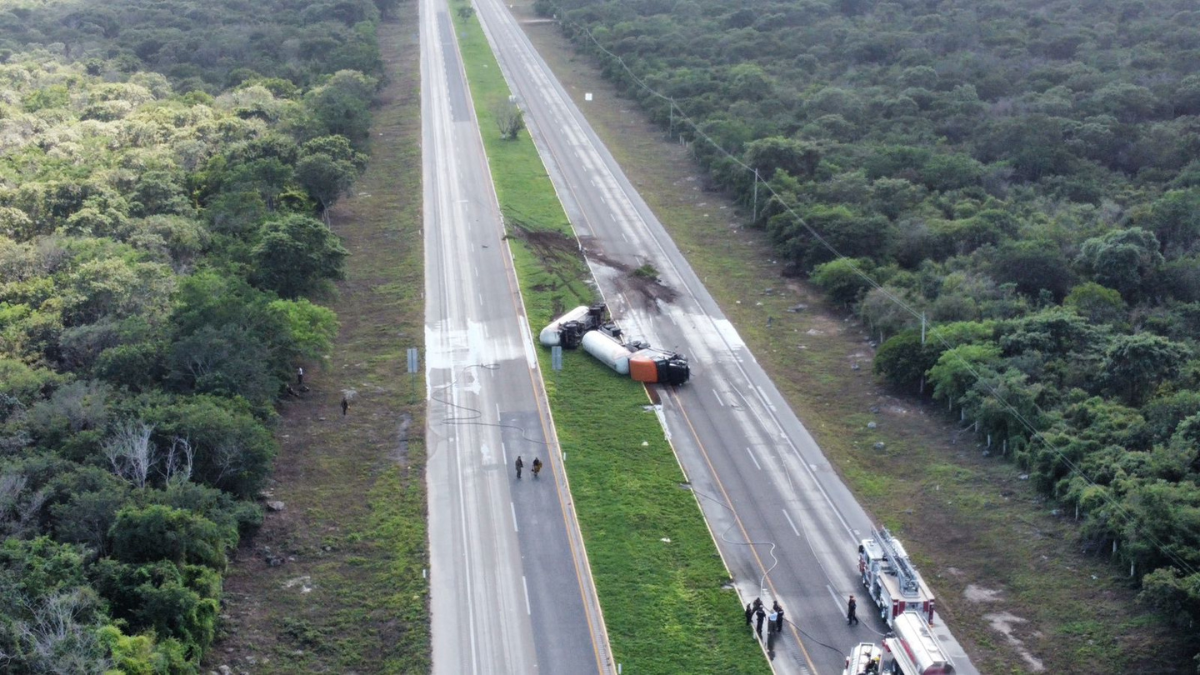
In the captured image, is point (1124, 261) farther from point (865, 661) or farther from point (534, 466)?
point (865, 661)

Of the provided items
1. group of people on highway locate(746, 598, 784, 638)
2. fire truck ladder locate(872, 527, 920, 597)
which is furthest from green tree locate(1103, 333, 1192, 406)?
group of people on highway locate(746, 598, 784, 638)

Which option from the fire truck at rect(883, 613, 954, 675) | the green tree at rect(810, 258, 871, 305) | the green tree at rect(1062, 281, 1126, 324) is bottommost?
the fire truck at rect(883, 613, 954, 675)

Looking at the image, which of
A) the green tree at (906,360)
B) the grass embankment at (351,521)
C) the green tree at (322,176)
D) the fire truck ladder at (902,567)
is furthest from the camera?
the green tree at (322,176)

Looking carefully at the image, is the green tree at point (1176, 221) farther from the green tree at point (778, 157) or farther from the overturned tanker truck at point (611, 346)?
the overturned tanker truck at point (611, 346)

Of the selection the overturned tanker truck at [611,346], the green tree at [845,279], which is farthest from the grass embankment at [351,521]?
the green tree at [845,279]

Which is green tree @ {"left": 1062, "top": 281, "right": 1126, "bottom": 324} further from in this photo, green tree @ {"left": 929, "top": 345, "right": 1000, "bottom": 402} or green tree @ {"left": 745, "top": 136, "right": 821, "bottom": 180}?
green tree @ {"left": 745, "top": 136, "right": 821, "bottom": 180}

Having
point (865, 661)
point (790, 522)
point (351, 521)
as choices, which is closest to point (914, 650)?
point (865, 661)
